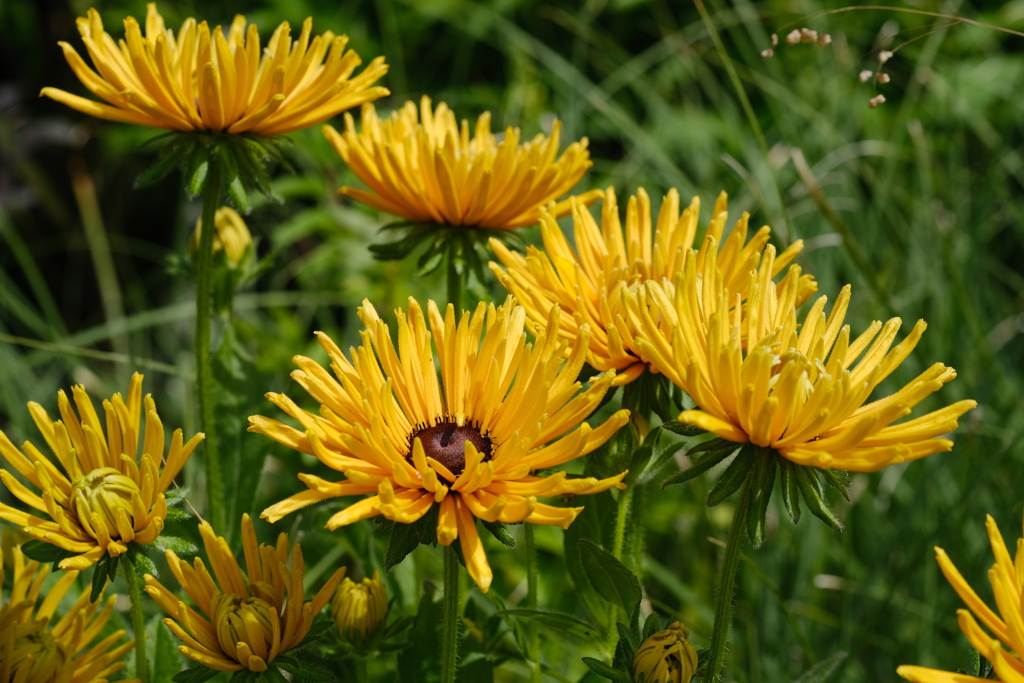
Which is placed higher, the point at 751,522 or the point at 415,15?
the point at 415,15

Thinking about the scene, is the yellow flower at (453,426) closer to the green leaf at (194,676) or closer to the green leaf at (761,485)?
the green leaf at (761,485)

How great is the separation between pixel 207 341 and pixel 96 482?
364mm

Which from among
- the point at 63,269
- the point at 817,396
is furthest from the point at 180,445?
the point at 63,269

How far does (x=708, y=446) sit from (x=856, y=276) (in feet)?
5.93

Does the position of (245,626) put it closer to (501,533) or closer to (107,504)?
(107,504)

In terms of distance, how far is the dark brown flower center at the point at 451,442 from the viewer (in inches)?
40.4

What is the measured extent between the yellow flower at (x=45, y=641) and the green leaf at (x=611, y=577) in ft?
1.65

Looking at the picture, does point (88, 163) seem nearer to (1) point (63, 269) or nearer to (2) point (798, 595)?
(1) point (63, 269)

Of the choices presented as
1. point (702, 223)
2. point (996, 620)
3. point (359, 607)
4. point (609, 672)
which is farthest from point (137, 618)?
point (702, 223)

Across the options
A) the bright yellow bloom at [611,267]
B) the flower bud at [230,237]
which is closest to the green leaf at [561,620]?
the bright yellow bloom at [611,267]

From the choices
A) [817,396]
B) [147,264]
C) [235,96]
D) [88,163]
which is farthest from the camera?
[147,264]

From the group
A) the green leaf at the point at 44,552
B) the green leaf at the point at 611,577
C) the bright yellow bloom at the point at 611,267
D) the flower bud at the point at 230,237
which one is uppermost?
the flower bud at the point at 230,237

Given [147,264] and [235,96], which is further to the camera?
[147,264]

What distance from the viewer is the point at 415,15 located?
3.64 m
